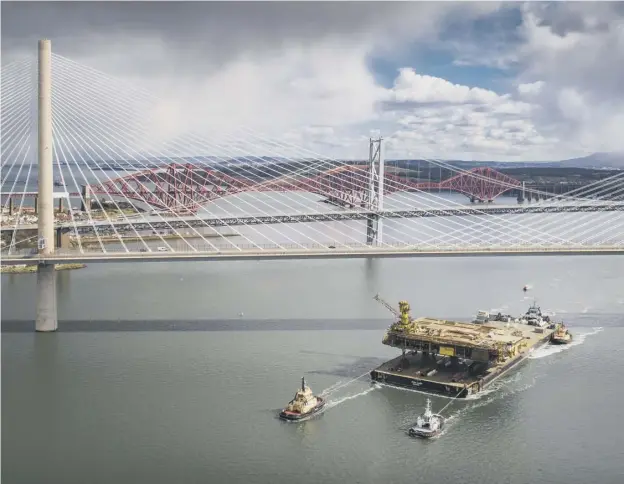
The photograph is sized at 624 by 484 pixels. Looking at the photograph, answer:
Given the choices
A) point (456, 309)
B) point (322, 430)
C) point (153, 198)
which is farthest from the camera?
point (153, 198)

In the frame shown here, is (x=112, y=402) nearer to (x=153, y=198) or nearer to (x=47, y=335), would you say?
(x=47, y=335)

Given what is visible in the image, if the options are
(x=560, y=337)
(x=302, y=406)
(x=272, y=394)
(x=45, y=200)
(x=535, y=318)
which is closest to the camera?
(x=302, y=406)

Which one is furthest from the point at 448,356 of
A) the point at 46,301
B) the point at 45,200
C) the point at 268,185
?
the point at 268,185

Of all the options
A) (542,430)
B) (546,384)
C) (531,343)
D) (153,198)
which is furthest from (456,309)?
(153,198)

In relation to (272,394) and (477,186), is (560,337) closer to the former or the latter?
(272,394)

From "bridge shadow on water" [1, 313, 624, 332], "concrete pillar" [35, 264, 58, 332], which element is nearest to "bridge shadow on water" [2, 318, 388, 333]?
"bridge shadow on water" [1, 313, 624, 332]

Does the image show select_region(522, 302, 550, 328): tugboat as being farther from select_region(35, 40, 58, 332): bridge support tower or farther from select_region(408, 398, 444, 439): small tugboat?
select_region(35, 40, 58, 332): bridge support tower

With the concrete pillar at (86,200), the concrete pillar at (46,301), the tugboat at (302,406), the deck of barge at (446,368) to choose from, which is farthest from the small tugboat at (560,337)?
the concrete pillar at (86,200)

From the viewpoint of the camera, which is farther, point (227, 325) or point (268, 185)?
point (268, 185)
